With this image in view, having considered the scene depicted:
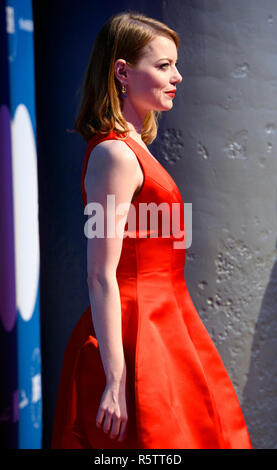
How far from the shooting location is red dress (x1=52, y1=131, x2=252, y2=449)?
48.0 inches

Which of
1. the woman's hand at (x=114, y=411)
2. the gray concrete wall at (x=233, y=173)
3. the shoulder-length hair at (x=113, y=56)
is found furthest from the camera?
the gray concrete wall at (x=233, y=173)

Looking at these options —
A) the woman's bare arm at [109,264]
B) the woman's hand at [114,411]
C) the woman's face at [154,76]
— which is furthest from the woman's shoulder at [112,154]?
the woman's hand at [114,411]

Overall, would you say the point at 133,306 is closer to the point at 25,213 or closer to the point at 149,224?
the point at 149,224

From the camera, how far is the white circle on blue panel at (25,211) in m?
1.88

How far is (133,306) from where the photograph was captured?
50.5 inches

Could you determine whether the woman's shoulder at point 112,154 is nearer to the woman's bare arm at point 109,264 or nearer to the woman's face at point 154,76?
the woman's bare arm at point 109,264

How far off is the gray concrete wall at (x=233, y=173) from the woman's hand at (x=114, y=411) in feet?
2.51

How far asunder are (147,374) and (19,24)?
1393 millimetres

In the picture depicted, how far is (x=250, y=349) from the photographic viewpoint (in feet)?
6.47

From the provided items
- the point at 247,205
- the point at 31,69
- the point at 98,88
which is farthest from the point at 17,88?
the point at 247,205

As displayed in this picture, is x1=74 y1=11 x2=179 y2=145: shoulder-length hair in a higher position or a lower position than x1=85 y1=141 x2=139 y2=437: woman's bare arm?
higher

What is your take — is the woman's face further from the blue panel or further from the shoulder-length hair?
the blue panel

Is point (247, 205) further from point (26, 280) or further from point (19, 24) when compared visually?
point (19, 24)

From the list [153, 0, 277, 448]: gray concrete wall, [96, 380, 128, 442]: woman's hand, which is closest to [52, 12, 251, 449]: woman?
[96, 380, 128, 442]: woman's hand
